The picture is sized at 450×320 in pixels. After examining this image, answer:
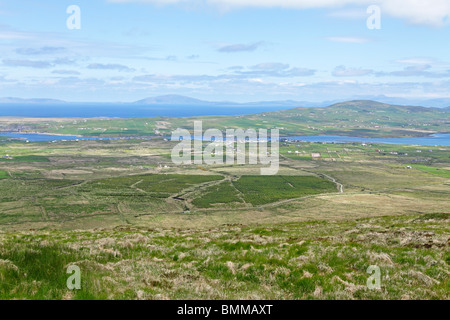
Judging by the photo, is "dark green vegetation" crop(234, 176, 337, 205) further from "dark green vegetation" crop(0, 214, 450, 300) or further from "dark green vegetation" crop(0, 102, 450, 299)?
"dark green vegetation" crop(0, 214, 450, 300)

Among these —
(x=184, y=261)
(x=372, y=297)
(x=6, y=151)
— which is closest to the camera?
(x=372, y=297)

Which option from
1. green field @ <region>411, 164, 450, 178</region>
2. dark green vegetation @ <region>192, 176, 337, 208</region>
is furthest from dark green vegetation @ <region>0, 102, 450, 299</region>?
green field @ <region>411, 164, 450, 178</region>

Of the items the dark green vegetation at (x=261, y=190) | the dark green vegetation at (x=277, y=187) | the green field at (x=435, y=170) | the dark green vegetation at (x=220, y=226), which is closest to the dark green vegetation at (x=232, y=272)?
the dark green vegetation at (x=220, y=226)

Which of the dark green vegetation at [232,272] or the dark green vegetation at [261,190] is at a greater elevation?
the dark green vegetation at [232,272]

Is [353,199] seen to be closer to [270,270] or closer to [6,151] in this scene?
[270,270]

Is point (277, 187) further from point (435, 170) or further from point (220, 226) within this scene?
point (435, 170)

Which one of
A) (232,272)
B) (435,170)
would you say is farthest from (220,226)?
(435,170)

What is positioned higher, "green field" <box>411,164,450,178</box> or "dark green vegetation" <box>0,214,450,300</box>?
"dark green vegetation" <box>0,214,450,300</box>

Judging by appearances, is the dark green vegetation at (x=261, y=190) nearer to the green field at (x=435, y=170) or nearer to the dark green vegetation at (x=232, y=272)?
the green field at (x=435, y=170)
